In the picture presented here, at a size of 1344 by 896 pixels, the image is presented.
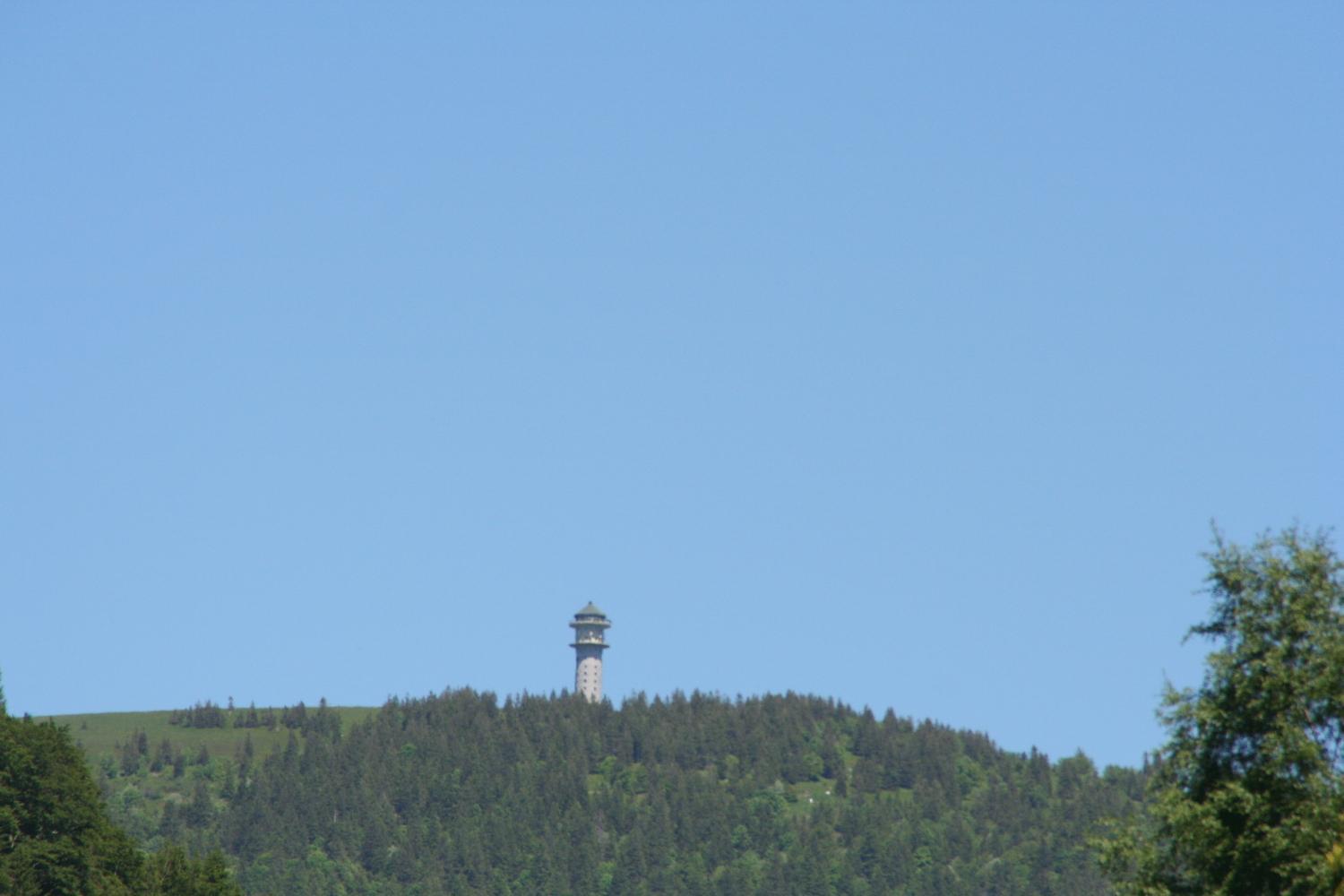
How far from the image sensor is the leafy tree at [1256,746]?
1793 inches

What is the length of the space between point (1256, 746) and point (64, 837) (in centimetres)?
7799

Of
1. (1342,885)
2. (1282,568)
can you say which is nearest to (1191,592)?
(1282,568)

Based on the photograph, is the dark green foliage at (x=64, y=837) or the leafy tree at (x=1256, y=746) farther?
the dark green foliage at (x=64, y=837)

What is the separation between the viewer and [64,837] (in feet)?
371

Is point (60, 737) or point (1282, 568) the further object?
point (60, 737)

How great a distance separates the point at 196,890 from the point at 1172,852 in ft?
245

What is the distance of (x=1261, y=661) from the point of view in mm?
47281

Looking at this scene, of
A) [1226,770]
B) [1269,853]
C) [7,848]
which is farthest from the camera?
[7,848]

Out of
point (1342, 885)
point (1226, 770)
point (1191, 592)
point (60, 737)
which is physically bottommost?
point (1342, 885)

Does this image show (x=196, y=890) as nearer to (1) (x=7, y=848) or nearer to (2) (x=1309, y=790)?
(1) (x=7, y=848)

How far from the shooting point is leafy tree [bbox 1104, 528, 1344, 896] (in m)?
45.5

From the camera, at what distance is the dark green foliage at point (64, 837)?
11075cm

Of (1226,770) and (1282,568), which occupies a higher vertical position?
A: (1282,568)

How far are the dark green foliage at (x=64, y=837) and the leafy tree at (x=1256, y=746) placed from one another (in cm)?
7130
